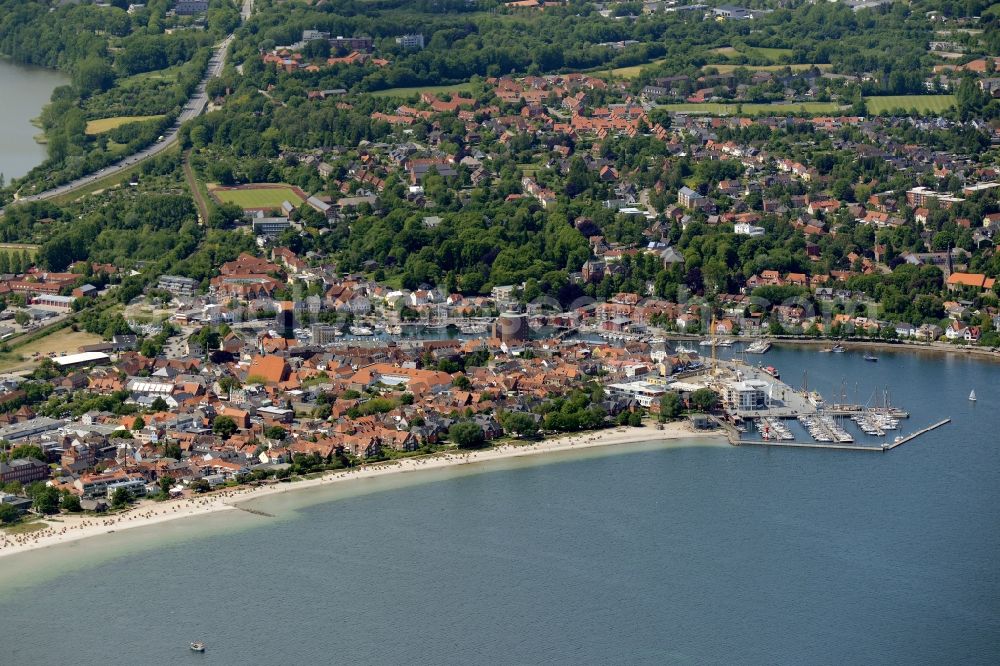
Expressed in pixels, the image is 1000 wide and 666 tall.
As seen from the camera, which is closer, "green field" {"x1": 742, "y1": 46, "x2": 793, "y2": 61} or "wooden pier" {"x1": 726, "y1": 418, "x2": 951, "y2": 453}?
"wooden pier" {"x1": 726, "y1": 418, "x2": 951, "y2": 453}

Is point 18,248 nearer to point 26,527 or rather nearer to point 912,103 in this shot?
point 26,527

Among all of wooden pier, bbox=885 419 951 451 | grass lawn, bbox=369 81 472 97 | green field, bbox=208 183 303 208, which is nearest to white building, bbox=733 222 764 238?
green field, bbox=208 183 303 208

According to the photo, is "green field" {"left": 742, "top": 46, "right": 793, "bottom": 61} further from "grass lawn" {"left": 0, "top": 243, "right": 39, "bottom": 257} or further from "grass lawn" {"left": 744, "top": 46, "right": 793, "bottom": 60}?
"grass lawn" {"left": 0, "top": 243, "right": 39, "bottom": 257}

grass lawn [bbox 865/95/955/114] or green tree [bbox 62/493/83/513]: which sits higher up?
grass lawn [bbox 865/95/955/114]

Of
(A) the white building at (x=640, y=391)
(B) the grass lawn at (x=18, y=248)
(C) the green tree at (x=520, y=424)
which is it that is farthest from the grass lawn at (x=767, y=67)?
(C) the green tree at (x=520, y=424)

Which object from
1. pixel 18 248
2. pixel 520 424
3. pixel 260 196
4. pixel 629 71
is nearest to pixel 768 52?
pixel 629 71

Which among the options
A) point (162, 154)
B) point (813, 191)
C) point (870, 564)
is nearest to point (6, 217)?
point (162, 154)
